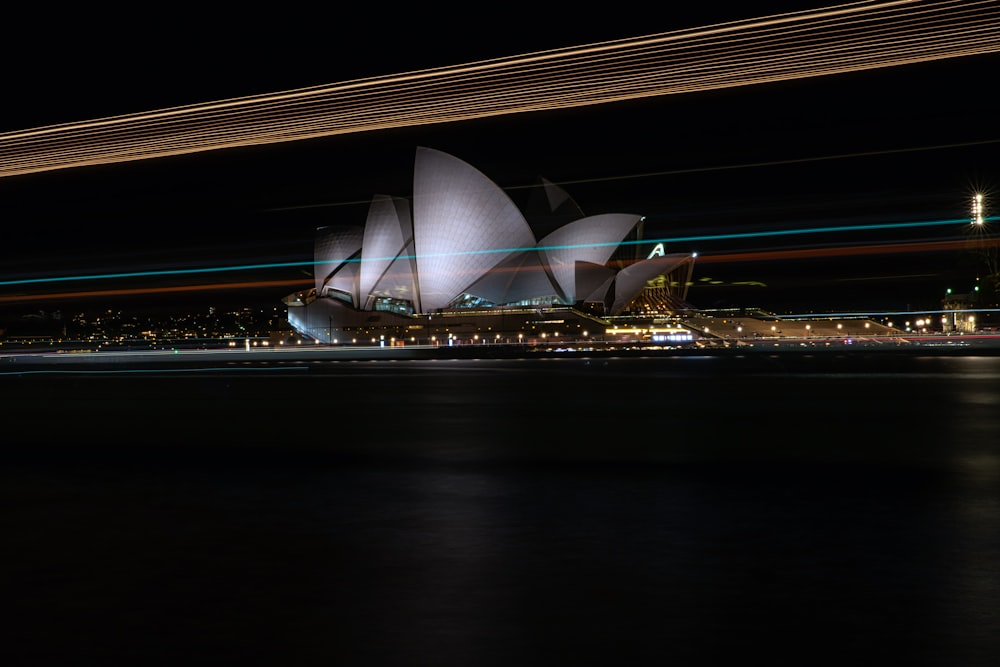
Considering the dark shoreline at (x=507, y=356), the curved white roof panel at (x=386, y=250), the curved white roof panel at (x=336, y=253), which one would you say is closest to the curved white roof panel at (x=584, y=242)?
the curved white roof panel at (x=386, y=250)

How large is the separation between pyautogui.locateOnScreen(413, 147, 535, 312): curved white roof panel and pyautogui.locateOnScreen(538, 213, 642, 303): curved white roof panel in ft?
7.89

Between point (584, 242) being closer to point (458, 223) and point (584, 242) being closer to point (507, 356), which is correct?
point (458, 223)

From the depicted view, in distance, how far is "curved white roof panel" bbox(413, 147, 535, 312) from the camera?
5088 cm

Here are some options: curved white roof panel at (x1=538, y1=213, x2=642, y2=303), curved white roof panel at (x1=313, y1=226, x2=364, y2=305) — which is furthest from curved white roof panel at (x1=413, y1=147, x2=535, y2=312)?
curved white roof panel at (x1=313, y1=226, x2=364, y2=305)

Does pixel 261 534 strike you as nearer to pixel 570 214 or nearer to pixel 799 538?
pixel 799 538

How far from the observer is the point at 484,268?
190ft

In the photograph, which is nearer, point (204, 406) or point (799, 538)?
point (799, 538)

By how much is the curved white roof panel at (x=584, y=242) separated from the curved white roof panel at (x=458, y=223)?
240 cm

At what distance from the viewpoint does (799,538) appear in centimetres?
424

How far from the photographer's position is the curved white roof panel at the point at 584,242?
57.0 meters

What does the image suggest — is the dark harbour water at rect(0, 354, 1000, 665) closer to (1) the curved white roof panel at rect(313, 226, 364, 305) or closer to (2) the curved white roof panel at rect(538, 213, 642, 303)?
(2) the curved white roof panel at rect(538, 213, 642, 303)

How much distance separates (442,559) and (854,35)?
6.10 meters

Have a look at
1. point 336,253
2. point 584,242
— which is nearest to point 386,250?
point 336,253

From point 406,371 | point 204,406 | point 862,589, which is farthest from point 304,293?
point 862,589
